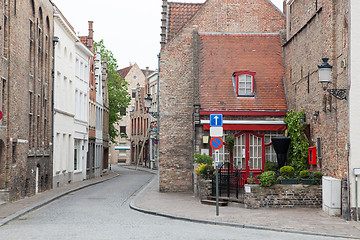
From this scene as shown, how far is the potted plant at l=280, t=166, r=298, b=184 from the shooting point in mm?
17547

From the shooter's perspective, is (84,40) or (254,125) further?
(84,40)

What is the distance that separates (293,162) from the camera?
68.3 ft

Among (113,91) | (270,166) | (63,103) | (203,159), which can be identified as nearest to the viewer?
(270,166)

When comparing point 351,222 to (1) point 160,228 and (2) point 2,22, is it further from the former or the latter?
(2) point 2,22

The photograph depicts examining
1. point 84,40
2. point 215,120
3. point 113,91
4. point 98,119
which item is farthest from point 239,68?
point 113,91

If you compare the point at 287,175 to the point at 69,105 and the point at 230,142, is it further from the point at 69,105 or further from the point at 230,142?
the point at 69,105

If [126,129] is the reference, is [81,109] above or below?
below

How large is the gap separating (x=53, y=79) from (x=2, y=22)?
377 inches

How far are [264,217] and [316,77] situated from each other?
6.24m

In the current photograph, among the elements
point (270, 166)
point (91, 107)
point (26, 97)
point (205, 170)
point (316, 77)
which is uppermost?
point (91, 107)

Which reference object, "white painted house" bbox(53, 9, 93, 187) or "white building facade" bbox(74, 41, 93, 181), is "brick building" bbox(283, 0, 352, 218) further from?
"white building facade" bbox(74, 41, 93, 181)

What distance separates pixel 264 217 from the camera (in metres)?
15.0

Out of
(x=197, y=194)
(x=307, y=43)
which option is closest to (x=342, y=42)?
(x=307, y=43)

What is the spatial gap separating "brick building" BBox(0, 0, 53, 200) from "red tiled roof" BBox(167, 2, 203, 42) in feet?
20.3
